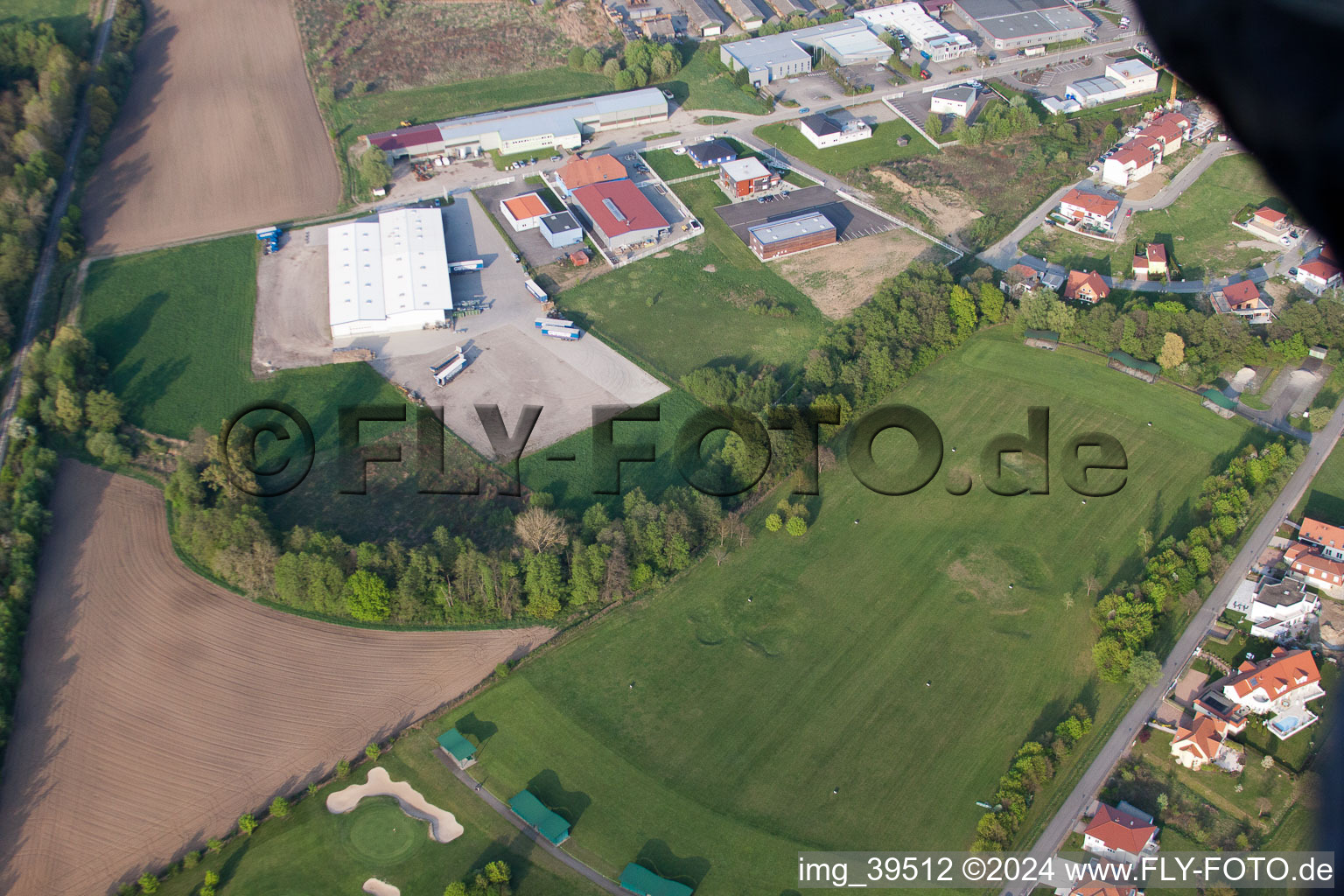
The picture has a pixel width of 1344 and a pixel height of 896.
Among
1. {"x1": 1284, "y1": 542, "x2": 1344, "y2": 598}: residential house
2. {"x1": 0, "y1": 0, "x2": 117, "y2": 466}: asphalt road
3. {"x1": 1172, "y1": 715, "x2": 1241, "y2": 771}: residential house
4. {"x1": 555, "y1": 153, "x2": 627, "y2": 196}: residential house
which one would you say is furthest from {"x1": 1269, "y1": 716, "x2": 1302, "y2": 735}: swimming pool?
{"x1": 0, "y1": 0, "x2": 117, "y2": 466}: asphalt road

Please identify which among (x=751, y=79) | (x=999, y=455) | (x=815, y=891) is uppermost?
(x=751, y=79)

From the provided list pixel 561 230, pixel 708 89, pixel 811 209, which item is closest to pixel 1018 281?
pixel 811 209

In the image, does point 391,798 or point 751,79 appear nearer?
point 391,798

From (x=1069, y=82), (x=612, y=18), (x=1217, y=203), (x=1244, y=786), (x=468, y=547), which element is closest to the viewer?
(x=1244, y=786)

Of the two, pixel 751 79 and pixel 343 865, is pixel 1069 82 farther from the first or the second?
pixel 343 865

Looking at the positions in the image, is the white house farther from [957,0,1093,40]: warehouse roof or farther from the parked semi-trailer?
[957,0,1093,40]: warehouse roof

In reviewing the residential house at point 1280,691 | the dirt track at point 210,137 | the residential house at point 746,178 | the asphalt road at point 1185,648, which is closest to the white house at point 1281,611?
the asphalt road at point 1185,648

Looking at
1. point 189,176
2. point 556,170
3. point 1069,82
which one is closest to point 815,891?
point 556,170
